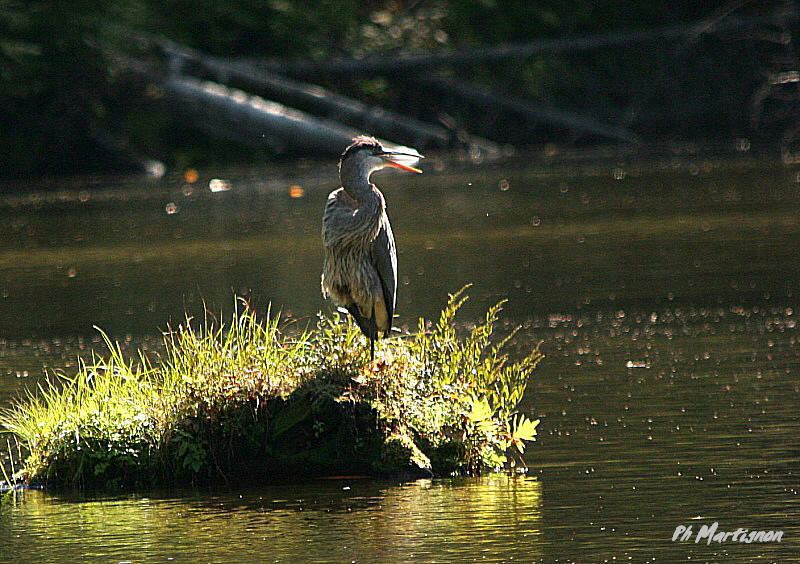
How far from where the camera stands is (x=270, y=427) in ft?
31.4

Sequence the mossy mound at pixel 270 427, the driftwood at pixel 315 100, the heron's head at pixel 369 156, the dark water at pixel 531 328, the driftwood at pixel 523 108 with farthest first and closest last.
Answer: the driftwood at pixel 523 108 < the driftwood at pixel 315 100 < the heron's head at pixel 369 156 < the mossy mound at pixel 270 427 < the dark water at pixel 531 328

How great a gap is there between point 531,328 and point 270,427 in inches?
224

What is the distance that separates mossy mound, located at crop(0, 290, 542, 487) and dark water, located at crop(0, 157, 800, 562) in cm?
21

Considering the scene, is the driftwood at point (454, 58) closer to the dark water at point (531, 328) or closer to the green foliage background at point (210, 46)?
the green foliage background at point (210, 46)

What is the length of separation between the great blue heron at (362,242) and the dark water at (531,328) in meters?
1.29

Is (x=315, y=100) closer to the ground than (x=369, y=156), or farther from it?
farther from it

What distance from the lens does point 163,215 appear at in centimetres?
2834

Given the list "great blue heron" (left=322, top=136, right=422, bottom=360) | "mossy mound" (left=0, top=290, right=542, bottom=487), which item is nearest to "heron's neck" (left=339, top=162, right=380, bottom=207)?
"great blue heron" (left=322, top=136, right=422, bottom=360)

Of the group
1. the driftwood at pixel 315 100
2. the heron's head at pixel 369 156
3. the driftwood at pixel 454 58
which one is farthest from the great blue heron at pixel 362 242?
the driftwood at pixel 454 58

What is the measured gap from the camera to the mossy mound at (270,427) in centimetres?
950

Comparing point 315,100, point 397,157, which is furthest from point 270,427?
point 315,100

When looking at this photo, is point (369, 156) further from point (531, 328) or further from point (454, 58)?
point (454, 58)

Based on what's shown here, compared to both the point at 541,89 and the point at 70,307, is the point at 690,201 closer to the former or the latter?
the point at 70,307

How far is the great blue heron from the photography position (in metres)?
10.2
